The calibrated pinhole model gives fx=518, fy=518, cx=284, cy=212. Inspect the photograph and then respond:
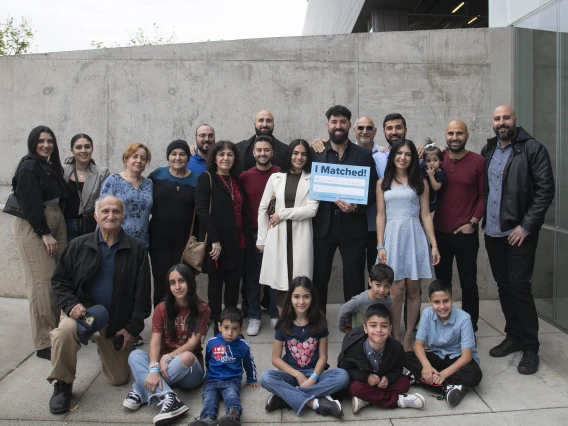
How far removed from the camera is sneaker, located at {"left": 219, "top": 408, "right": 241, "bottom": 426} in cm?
342

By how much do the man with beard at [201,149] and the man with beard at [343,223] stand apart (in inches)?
49.8

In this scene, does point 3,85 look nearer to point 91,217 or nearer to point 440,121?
point 91,217

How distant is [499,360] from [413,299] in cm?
93

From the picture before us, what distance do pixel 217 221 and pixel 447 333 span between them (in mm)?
2280

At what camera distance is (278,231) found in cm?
484

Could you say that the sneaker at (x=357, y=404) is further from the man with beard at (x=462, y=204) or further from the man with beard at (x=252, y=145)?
the man with beard at (x=252, y=145)

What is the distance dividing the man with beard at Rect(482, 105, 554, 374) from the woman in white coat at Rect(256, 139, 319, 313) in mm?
1641

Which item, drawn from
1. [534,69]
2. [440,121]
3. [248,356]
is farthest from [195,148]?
[534,69]

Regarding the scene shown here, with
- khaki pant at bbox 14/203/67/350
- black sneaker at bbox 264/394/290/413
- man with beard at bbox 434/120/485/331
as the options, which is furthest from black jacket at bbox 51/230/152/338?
man with beard at bbox 434/120/485/331

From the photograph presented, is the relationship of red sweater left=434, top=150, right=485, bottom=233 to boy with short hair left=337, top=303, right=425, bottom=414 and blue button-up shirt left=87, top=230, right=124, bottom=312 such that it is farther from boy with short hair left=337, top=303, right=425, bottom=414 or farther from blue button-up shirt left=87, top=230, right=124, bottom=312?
blue button-up shirt left=87, top=230, right=124, bottom=312

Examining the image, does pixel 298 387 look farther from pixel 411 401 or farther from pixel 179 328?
pixel 179 328

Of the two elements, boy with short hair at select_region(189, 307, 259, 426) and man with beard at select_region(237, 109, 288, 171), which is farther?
man with beard at select_region(237, 109, 288, 171)

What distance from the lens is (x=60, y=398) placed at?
149 inches

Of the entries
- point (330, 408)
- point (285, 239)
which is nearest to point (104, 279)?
point (285, 239)
